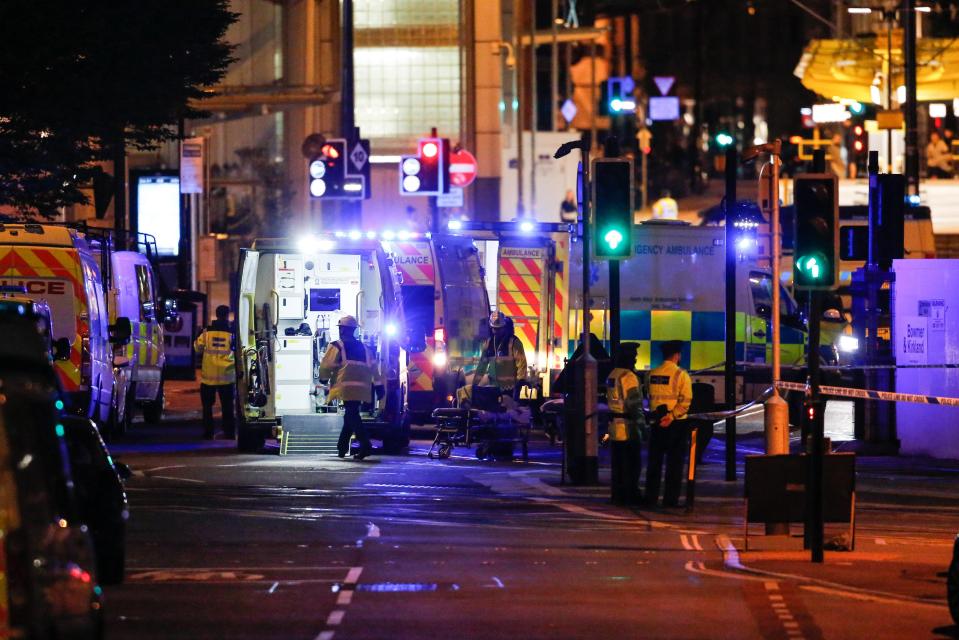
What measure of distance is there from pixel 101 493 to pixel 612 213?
8.82 metres

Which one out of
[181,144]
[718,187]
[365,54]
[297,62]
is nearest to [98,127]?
[181,144]

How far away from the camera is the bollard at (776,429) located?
1616cm

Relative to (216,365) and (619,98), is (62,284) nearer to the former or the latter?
→ (216,365)

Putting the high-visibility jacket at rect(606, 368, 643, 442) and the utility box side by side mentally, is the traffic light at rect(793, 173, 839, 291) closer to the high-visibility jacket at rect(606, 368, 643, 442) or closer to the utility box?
the high-visibility jacket at rect(606, 368, 643, 442)

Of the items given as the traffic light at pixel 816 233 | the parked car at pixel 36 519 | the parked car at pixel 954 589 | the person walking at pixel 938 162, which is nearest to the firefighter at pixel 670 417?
the traffic light at pixel 816 233

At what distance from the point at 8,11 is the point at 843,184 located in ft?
138

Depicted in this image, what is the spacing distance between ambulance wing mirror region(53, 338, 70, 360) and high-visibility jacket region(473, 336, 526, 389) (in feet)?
16.5

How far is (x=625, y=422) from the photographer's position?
1845 centimetres

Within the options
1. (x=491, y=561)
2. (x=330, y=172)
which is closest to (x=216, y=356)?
(x=330, y=172)

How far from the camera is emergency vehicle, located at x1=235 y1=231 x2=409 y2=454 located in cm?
2372

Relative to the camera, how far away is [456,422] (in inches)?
959

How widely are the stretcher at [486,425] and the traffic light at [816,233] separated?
9.25 metres

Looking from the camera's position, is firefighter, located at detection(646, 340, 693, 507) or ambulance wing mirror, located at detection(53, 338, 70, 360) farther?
ambulance wing mirror, located at detection(53, 338, 70, 360)

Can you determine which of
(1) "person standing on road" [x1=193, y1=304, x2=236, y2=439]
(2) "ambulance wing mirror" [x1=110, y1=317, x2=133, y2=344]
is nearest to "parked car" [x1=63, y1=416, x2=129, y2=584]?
(2) "ambulance wing mirror" [x1=110, y1=317, x2=133, y2=344]
